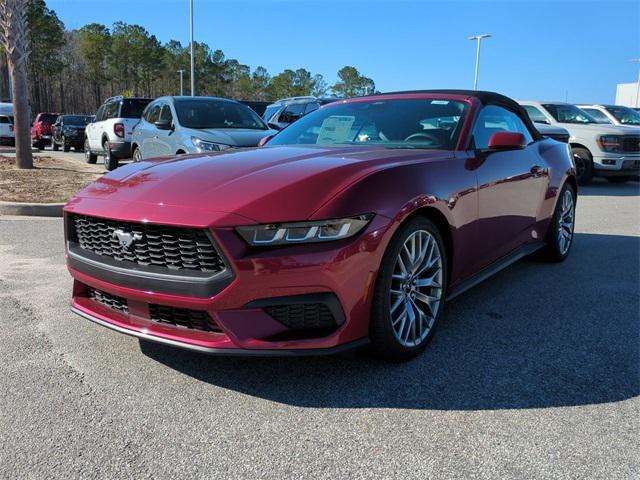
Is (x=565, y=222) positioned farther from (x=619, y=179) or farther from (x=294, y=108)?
(x=294, y=108)

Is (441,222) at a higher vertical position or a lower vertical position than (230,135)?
lower

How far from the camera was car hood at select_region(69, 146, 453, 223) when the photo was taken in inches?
96.6

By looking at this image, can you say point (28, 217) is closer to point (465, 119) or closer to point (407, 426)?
point (465, 119)

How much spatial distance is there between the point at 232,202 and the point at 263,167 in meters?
0.51

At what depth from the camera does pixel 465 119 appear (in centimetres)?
370

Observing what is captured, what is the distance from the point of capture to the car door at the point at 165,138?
8.62 m

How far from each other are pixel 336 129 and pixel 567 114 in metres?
10.6

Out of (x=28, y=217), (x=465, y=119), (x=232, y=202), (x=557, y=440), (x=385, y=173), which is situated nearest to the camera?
(x=557, y=440)

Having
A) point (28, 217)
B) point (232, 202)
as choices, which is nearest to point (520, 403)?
point (232, 202)

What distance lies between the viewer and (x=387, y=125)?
385 cm

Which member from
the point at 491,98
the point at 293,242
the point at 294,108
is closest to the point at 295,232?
the point at 293,242

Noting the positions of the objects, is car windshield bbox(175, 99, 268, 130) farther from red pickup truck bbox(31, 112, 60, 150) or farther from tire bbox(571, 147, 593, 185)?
red pickup truck bbox(31, 112, 60, 150)

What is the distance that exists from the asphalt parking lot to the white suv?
32.2ft

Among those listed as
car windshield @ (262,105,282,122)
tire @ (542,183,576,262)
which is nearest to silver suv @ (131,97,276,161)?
tire @ (542,183,576,262)
